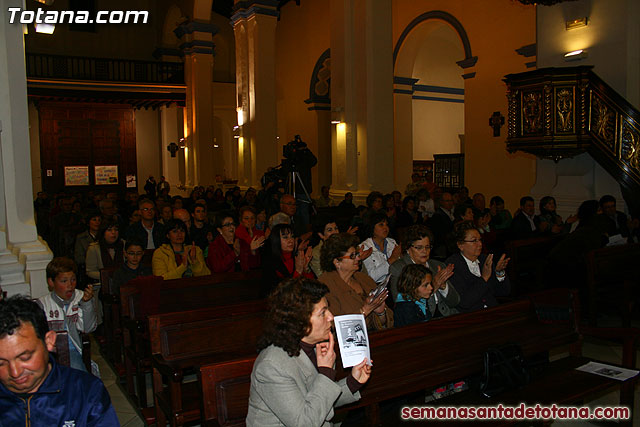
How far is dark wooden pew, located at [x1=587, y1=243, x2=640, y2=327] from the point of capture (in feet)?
18.9

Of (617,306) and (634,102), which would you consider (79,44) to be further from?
(617,306)

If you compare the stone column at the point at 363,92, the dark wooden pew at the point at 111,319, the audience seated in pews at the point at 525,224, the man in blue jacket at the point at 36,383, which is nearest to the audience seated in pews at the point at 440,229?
the audience seated in pews at the point at 525,224

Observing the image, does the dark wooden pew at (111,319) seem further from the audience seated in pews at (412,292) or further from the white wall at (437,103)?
the white wall at (437,103)

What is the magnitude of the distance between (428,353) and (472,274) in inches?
48.9

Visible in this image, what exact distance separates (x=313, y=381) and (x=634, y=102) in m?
7.58

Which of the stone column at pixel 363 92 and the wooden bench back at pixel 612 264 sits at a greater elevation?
the stone column at pixel 363 92

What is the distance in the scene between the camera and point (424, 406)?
3223 millimetres

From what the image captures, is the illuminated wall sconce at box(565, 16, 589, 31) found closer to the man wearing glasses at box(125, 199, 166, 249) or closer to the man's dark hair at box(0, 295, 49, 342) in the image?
the man wearing glasses at box(125, 199, 166, 249)

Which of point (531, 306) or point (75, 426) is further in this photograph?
point (531, 306)

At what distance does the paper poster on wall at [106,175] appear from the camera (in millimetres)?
22812

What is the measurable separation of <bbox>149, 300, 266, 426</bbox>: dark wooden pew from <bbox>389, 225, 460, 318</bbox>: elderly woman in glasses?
122 cm

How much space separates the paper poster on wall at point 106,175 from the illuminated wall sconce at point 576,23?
19.4 m

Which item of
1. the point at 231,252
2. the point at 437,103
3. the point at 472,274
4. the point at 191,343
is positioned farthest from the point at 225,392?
the point at 437,103

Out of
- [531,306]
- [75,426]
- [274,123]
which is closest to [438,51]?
[274,123]
